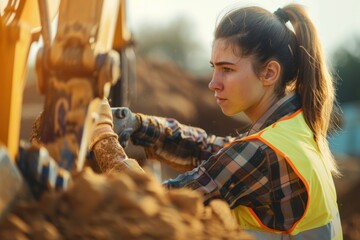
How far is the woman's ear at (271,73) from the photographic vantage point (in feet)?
9.09

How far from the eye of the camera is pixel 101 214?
162 centimetres

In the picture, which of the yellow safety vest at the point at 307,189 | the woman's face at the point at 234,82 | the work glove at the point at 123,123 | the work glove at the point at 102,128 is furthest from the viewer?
the work glove at the point at 123,123

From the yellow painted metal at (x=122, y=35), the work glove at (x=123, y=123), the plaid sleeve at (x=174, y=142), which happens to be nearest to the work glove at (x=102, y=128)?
the work glove at (x=123, y=123)

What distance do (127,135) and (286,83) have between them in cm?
62

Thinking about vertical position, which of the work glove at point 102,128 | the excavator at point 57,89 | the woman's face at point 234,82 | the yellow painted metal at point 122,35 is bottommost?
the yellow painted metal at point 122,35

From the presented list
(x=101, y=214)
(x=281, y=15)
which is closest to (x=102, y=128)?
(x=101, y=214)

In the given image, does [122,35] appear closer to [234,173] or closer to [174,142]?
[174,142]

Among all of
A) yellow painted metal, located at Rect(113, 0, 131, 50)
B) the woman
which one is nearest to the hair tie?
the woman

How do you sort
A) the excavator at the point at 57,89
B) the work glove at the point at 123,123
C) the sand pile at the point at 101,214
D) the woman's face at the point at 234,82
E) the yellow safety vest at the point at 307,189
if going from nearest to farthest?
the sand pile at the point at 101,214, the excavator at the point at 57,89, the yellow safety vest at the point at 307,189, the woman's face at the point at 234,82, the work glove at the point at 123,123

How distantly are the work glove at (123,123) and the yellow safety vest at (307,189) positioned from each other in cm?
54

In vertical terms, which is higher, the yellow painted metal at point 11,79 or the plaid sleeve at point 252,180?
the yellow painted metal at point 11,79

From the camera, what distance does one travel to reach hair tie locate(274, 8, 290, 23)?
2.89m

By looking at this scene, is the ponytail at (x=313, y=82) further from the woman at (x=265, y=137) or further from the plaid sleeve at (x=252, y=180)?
the plaid sleeve at (x=252, y=180)

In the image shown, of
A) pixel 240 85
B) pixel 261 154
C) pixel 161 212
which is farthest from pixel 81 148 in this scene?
pixel 240 85
